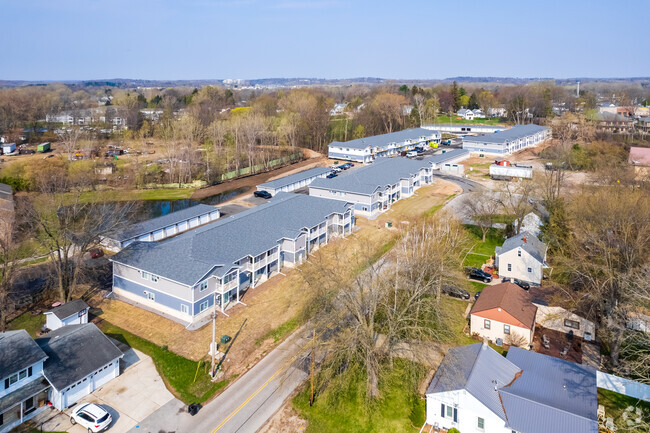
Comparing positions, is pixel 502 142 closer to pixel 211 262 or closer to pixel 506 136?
pixel 506 136

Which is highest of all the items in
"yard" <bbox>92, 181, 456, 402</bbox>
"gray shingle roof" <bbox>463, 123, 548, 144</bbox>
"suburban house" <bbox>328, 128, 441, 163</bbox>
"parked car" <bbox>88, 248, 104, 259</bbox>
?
"gray shingle roof" <bbox>463, 123, 548, 144</bbox>

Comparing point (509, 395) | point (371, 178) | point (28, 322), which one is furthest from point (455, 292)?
point (28, 322)

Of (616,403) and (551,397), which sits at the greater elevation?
(551,397)

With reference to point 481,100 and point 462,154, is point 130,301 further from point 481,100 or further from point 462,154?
Answer: point 481,100

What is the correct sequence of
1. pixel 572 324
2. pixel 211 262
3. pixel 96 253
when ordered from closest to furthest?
pixel 572 324, pixel 211 262, pixel 96 253

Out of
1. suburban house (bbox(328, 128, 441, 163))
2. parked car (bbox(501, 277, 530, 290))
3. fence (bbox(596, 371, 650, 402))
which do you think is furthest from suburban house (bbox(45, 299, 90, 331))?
suburban house (bbox(328, 128, 441, 163))

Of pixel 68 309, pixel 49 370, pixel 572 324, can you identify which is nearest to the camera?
pixel 49 370

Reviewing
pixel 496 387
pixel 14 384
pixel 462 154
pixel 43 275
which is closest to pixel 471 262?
pixel 496 387

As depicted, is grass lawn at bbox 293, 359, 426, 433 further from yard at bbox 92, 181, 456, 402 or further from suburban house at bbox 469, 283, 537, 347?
suburban house at bbox 469, 283, 537, 347
